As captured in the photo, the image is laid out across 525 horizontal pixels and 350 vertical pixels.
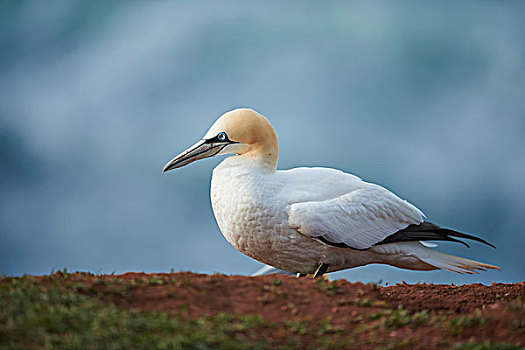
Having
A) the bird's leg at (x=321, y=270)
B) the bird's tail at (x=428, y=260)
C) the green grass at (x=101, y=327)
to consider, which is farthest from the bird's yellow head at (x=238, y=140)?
the green grass at (x=101, y=327)

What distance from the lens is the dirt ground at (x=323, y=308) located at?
3916mm

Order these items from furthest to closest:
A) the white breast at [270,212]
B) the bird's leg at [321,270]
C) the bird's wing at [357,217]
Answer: the bird's leg at [321,270] < the white breast at [270,212] < the bird's wing at [357,217]

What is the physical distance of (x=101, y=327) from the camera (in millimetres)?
3639

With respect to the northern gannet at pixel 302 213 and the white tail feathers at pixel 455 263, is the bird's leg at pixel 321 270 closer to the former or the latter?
the northern gannet at pixel 302 213

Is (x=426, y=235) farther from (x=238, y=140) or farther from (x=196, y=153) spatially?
(x=196, y=153)

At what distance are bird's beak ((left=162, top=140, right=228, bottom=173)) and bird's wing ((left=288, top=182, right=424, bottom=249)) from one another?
1.07 m

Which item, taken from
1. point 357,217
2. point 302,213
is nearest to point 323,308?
Result: point 302,213

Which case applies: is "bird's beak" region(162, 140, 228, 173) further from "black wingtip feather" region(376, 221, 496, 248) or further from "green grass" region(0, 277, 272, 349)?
"green grass" region(0, 277, 272, 349)

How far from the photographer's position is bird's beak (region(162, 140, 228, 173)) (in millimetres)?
5999

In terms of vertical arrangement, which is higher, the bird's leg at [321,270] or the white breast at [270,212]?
the white breast at [270,212]

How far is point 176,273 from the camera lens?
5.21 m

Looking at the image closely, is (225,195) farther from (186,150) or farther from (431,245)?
(431,245)

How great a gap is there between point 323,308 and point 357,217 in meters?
1.48

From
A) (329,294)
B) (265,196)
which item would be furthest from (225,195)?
(329,294)
